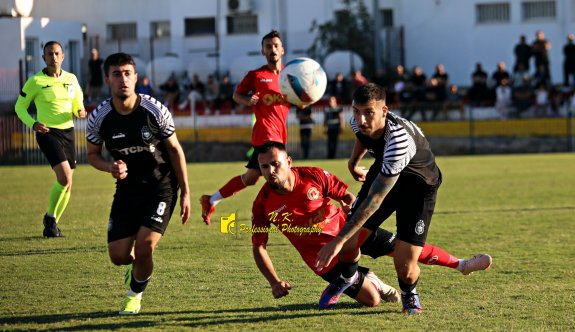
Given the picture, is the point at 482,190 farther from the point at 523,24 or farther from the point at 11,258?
the point at 523,24

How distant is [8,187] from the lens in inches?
782

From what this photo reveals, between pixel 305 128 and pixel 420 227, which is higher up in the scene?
pixel 305 128

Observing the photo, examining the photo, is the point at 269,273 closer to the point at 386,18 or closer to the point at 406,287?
the point at 406,287

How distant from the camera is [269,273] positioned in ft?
24.6

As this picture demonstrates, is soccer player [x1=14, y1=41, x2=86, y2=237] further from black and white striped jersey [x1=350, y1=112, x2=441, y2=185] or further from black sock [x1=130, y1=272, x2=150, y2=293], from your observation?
black and white striped jersey [x1=350, y1=112, x2=441, y2=185]

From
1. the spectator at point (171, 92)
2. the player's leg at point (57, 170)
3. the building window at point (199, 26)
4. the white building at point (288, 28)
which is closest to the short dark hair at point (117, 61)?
the player's leg at point (57, 170)

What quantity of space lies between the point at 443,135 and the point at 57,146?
722 inches

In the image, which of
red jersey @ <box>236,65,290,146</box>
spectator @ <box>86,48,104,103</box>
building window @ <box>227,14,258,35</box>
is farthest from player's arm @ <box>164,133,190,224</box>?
building window @ <box>227,14,258,35</box>

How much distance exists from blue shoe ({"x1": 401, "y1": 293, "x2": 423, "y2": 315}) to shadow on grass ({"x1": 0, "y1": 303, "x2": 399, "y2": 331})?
0.15m

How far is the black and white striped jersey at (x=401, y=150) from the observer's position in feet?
23.4

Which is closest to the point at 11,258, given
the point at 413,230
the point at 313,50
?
the point at 413,230

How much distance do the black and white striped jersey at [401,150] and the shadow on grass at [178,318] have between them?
105cm

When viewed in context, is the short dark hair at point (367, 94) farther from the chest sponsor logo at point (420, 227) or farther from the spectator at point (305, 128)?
the spectator at point (305, 128)

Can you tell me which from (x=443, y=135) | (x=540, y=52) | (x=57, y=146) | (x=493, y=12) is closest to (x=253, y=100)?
(x=57, y=146)
